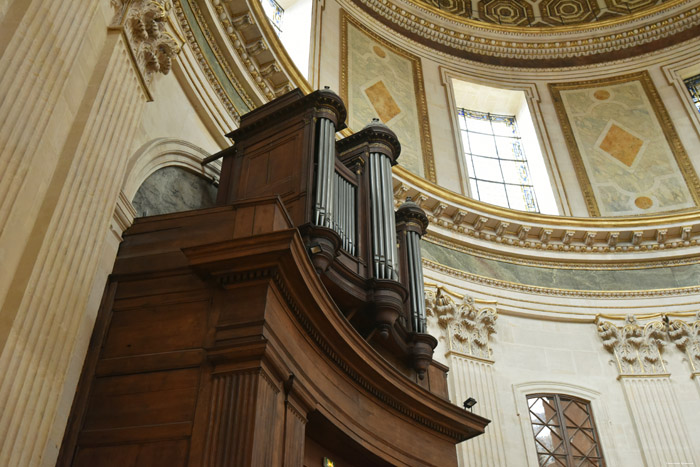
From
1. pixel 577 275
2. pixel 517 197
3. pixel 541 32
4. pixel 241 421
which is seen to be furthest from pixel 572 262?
pixel 241 421

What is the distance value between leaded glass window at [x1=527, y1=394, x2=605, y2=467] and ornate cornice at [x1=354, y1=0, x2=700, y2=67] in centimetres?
883

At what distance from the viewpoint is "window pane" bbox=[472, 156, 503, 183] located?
14.3 metres

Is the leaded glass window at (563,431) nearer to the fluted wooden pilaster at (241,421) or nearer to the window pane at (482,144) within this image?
the window pane at (482,144)

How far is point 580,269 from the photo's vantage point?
12.5 m

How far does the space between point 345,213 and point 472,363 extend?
466 cm

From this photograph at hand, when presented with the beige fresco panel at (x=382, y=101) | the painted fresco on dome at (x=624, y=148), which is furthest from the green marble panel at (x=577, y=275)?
the beige fresco panel at (x=382, y=101)

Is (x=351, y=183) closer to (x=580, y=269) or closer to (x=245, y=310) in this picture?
(x=245, y=310)

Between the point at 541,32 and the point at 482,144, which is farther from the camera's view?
the point at 541,32

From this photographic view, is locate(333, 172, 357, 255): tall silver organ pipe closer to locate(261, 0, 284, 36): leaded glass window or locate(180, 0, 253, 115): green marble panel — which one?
locate(180, 0, 253, 115): green marble panel

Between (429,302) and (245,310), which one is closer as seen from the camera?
(245,310)

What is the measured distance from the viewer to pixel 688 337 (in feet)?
36.7

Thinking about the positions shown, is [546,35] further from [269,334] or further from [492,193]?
[269,334]

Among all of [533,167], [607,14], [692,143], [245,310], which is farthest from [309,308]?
[607,14]

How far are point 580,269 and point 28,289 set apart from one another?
10429 mm
